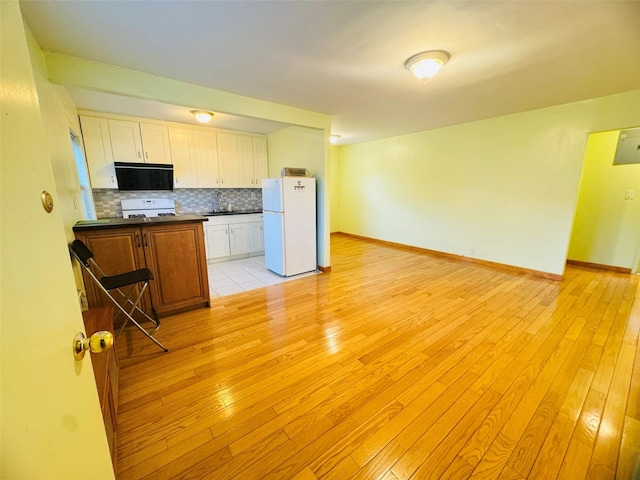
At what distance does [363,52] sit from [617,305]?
382cm

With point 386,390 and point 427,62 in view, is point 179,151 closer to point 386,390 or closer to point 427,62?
point 427,62

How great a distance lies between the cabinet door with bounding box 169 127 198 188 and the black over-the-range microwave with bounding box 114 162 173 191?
0.15 meters

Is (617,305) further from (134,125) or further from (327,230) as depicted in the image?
(134,125)

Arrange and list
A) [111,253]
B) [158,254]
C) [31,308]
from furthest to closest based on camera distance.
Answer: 1. [158,254]
2. [111,253]
3. [31,308]

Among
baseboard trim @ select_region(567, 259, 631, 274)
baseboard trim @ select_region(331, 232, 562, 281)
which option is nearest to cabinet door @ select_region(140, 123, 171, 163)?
baseboard trim @ select_region(331, 232, 562, 281)

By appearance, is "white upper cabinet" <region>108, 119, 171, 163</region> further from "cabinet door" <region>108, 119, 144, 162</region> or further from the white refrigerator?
the white refrigerator

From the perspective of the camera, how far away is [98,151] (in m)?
3.66

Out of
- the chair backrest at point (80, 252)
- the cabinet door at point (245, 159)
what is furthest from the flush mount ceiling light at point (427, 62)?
the cabinet door at point (245, 159)

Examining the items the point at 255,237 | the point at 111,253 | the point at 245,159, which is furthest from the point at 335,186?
Result: the point at 111,253

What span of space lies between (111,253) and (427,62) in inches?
125

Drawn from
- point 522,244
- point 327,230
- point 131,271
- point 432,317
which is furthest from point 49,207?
point 522,244

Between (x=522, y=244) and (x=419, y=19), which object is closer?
(x=419, y=19)

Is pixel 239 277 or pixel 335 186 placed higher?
pixel 335 186

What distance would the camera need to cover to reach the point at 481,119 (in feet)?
13.2
